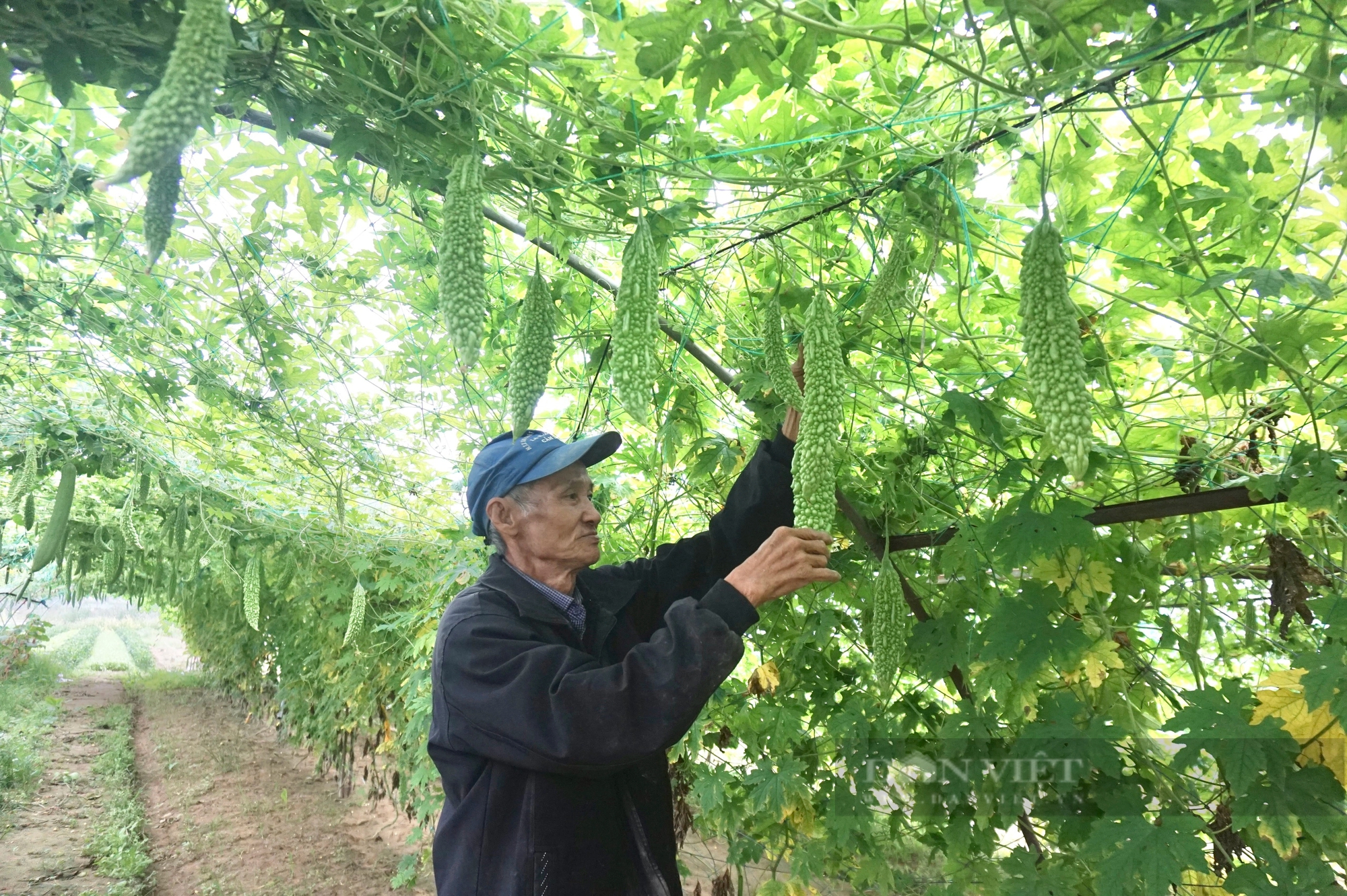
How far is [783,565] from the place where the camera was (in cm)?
208

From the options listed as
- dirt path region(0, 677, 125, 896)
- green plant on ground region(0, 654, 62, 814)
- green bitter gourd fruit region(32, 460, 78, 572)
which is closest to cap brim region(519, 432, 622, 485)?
green bitter gourd fruit region(32, 460, 78, 572)

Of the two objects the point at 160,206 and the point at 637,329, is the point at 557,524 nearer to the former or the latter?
the point at 637,329

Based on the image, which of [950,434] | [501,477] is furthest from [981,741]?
[501,477]

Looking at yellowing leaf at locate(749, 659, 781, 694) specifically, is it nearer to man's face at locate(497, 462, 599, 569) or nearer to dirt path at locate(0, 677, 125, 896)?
man's face at locate(497, 462, 599, 569)

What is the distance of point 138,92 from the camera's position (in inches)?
72.1

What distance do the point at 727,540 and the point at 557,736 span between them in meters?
1.15

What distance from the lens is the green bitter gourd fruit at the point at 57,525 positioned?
4.23 metres

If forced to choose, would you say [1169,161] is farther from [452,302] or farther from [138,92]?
[138,92]

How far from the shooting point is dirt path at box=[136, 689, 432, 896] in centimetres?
709

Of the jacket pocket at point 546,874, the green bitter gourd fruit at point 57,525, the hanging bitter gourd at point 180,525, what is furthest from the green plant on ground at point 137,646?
the jacket pocket at point 546,874

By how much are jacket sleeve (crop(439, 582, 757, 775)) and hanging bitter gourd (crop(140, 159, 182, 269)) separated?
1.23m

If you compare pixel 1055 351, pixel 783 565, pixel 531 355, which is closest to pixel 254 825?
pixel 783 565

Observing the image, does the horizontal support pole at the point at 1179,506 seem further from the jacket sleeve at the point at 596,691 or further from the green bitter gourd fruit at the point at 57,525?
the green bitter gourd fruit at the point at 57,525

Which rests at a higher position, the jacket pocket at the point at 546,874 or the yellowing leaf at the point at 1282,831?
the yellowing leaf at the point at 1282,831
